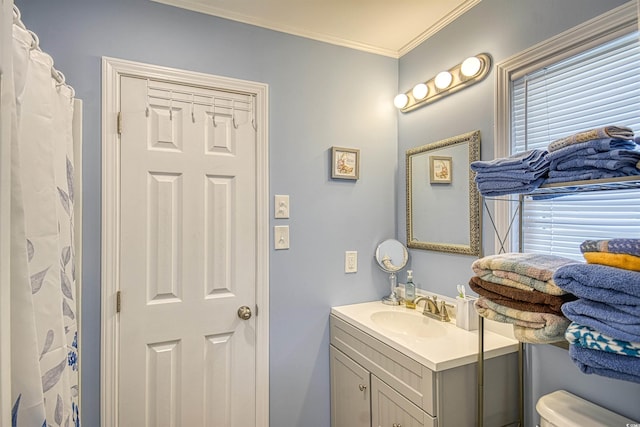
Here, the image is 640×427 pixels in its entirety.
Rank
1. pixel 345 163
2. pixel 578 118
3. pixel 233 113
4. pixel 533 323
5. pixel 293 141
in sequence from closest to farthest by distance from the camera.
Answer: pixel 533 323 < pixel 578 118 < pixel 233 113 < pixel 293 141 < pixel 345 163

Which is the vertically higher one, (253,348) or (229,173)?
(229,173)

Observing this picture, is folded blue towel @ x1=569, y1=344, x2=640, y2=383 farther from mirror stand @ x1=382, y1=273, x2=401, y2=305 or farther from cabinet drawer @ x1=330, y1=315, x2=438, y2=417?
mirror stand @ x1=382, y1=273, x2=401, y2=305

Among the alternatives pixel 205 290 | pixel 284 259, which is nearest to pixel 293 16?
pixel 284 259

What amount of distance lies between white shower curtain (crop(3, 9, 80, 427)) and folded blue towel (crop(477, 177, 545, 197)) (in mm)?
1256

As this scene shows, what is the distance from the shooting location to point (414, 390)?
1.32m

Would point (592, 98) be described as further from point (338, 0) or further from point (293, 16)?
point (293, 16)

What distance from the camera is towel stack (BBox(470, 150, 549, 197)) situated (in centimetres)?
104

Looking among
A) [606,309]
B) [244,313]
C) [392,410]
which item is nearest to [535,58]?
[606,309]

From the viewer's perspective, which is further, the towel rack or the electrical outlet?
the electrical outlet

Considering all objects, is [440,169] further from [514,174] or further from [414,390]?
[414,390]

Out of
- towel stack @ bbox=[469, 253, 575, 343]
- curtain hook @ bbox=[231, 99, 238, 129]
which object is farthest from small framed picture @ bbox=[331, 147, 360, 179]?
towel stack @ bbox=[469, 253, 575, 343]

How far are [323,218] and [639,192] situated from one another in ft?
4.42

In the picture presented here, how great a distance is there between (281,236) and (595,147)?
139 centimetres

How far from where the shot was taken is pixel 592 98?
1.25 metres
